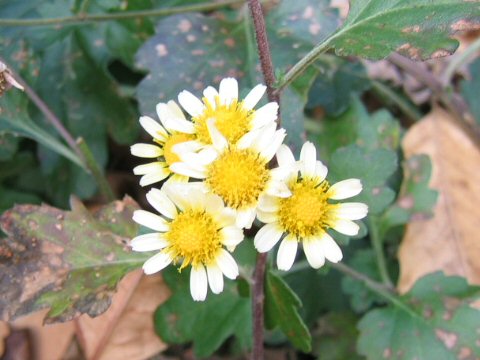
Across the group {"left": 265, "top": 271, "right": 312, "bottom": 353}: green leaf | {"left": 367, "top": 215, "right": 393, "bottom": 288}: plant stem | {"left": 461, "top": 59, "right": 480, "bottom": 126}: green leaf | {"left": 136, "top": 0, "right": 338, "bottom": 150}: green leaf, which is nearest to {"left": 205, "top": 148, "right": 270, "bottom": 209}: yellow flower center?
{"left": 265, "top": 271, "right": 312, "bottom": 353}: green leaf

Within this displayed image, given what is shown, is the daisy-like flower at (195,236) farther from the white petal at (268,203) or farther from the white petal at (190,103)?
the white petal at (190,103)

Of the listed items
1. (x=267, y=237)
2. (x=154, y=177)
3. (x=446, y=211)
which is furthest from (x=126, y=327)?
(x=446, y=211)

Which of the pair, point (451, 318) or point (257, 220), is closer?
point (257, 220)

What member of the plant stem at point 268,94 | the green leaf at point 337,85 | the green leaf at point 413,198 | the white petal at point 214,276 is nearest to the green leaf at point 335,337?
the green leaf at point 413,198

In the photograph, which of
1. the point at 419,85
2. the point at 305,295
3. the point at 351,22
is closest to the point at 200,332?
the point at 305,295

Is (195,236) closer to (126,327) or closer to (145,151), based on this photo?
(145,151)

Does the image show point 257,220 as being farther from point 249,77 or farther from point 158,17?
point 158,17

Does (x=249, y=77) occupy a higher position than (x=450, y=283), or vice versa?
(x=249, y=77)

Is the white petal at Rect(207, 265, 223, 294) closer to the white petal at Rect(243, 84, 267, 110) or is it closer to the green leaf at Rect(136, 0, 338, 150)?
the white petal at Rect(243, 84, 267, 110)
